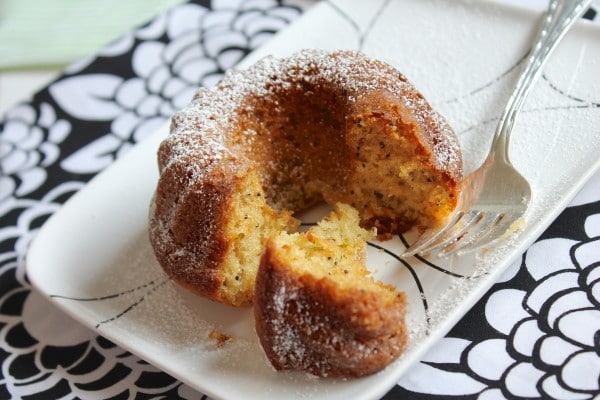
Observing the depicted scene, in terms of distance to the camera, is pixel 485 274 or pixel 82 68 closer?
pixel 485 274

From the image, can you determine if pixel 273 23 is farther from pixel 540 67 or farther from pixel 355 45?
pixel 540 67

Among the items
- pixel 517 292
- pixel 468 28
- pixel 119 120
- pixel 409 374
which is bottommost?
pixel 119 120

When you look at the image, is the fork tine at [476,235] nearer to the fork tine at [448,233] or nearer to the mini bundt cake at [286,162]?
the fork tine at [448,233]

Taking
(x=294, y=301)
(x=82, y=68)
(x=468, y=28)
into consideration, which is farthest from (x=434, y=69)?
(x=82, y=68)

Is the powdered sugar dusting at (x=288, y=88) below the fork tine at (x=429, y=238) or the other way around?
the other way around

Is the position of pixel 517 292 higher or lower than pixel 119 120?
higher

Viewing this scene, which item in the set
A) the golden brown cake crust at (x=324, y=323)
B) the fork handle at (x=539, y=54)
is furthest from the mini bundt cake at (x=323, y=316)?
the fork handle at (x=539, y=54)

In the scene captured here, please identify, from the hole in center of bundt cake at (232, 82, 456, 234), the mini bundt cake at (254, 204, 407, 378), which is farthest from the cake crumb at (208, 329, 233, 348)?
the hole in center of bundt cake at (232, 82, 456, 234)
